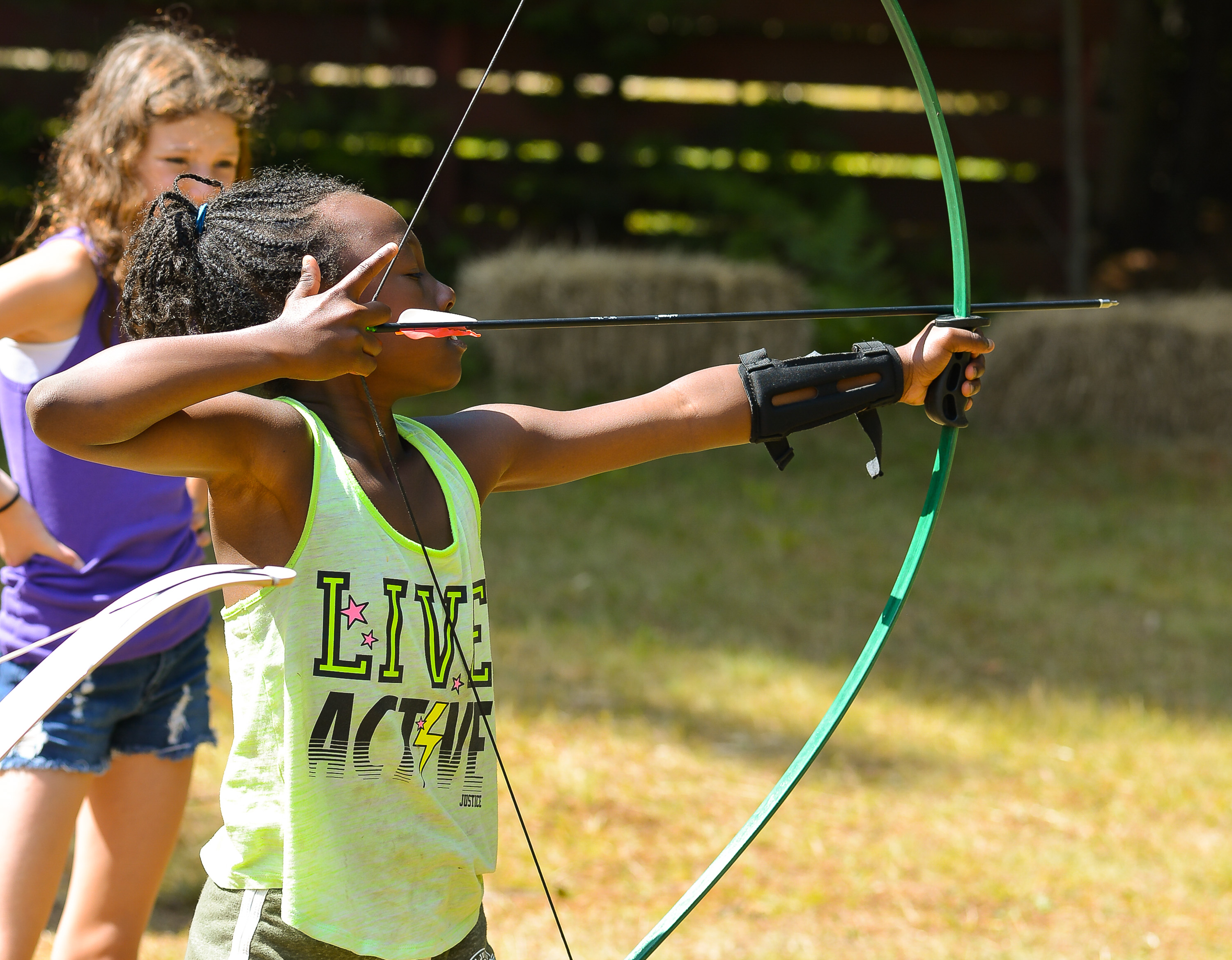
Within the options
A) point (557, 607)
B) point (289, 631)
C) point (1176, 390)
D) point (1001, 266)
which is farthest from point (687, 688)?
point (1001, 266)

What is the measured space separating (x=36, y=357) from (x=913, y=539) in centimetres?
136

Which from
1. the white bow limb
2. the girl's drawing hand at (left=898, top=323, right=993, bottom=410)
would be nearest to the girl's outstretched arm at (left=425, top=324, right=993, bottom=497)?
the girl's drawing hand at (left=898, top=323, right=993, bottom=410)

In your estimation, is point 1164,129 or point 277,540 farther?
point 1164,129

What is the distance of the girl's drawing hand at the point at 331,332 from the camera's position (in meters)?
1.39

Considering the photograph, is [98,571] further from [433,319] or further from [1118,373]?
[1118,373]

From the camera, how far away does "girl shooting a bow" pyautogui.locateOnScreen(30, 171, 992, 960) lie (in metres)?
1.50

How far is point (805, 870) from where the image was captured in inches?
125

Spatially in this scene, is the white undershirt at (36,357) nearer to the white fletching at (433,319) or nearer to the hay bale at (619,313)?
the white fletching at (433,319)

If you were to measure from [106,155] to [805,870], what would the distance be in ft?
7.13

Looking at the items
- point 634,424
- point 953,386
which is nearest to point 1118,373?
point 953,386

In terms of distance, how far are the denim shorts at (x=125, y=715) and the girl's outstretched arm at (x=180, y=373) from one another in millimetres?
710

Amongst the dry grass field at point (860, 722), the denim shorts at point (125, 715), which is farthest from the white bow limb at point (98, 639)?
the dry grass field at point (860, 722)

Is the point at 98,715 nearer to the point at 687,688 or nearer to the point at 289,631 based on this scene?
the point at 289,631

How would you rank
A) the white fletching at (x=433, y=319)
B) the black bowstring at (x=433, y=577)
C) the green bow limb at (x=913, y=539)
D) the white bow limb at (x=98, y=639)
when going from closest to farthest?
1. the white bow limb at (x=98, y=639)
2. the white fletching at (x=433, y=319)
3. the black bowstring at (x=433, y=577)
4. the green bow limb at (x=913, y=539)
